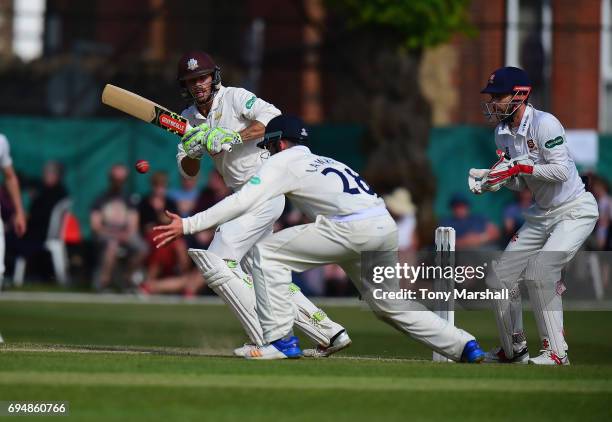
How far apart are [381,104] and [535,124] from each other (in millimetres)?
9946

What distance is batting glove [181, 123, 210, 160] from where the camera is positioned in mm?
9805

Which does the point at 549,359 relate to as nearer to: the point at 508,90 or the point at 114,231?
the point at 508,90

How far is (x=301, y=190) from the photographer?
9055 mm

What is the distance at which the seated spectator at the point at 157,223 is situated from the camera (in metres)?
18.3

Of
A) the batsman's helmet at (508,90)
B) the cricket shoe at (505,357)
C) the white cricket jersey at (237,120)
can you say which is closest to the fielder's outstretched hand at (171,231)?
the white cricket jersey at (237,120)

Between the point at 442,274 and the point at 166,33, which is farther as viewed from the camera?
the point at 166,33

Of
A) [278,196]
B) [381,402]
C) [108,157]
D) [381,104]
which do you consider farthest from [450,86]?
[381,402]

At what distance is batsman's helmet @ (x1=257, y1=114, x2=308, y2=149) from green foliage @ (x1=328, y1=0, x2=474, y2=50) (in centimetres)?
977

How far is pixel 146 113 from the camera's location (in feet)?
34.0

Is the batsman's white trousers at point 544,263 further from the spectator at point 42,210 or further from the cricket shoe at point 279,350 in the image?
the spectator at point 42,210

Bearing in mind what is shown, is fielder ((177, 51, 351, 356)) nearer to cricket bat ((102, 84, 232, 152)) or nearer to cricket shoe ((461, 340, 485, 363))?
cricket bat ((102, 84, 232, 152))

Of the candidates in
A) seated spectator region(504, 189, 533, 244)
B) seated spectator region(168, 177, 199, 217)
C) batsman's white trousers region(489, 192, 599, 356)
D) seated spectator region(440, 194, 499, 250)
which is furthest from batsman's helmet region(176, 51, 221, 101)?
seated spectator region(504, 189, 533, 244)

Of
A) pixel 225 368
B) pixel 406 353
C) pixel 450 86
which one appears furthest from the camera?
pixel 450 86

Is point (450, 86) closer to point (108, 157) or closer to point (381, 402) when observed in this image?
point (108, 157)
